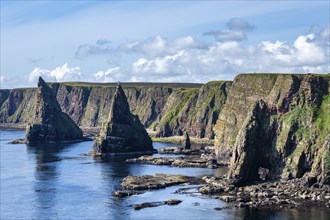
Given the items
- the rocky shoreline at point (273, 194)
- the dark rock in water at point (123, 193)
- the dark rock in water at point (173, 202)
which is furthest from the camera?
the dark rock in water at point (123, 193)

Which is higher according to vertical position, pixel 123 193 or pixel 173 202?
pixel 123 193

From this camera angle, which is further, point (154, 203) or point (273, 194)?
point (273, 194)

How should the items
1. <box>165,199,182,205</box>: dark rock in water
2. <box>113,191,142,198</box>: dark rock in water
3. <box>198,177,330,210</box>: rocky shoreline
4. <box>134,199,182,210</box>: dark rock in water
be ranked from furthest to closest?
<box>113,191,142,198</box>: dark rock in water < <box>165,199,182,205</box>: dark rock in water < <box>134,199,182,210</box>: dark rock in water < <box>198,177,330,210</box>: rocky shoreline

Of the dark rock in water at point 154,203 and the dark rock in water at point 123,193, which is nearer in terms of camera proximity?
the dark rock in water at point 154,203

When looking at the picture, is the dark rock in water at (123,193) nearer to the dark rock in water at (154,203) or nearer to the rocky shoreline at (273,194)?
the dark rock in water at (154,203)

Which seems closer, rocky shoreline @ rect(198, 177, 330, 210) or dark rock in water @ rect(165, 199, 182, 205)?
rocky shoreline @ rect(198, 177, 330, 210)

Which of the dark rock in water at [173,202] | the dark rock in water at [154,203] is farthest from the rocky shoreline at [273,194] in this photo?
the dark rock in water at [154,203]

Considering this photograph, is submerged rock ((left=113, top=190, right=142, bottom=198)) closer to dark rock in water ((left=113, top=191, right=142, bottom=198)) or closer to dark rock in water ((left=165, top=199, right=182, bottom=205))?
dark rock in water ((left=113, top=191, right=142, bottom=198))

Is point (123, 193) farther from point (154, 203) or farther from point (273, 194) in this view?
point (273, 194)

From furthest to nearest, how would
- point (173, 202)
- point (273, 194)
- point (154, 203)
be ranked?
point (273, 194) → point (154, 203) → point (173, 202)

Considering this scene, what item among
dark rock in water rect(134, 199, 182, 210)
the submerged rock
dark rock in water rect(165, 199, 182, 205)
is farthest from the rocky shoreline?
the submerged rock

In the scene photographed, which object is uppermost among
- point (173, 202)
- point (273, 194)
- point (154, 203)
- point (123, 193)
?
point (123, 193)

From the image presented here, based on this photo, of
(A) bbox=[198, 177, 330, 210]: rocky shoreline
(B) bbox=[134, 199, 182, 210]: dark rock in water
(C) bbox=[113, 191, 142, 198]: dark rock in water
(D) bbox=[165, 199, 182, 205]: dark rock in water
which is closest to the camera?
(A) bbox=[198, 177, 330, 210]: rocky shoreline

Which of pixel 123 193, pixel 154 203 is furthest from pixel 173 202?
pixel 123 193
